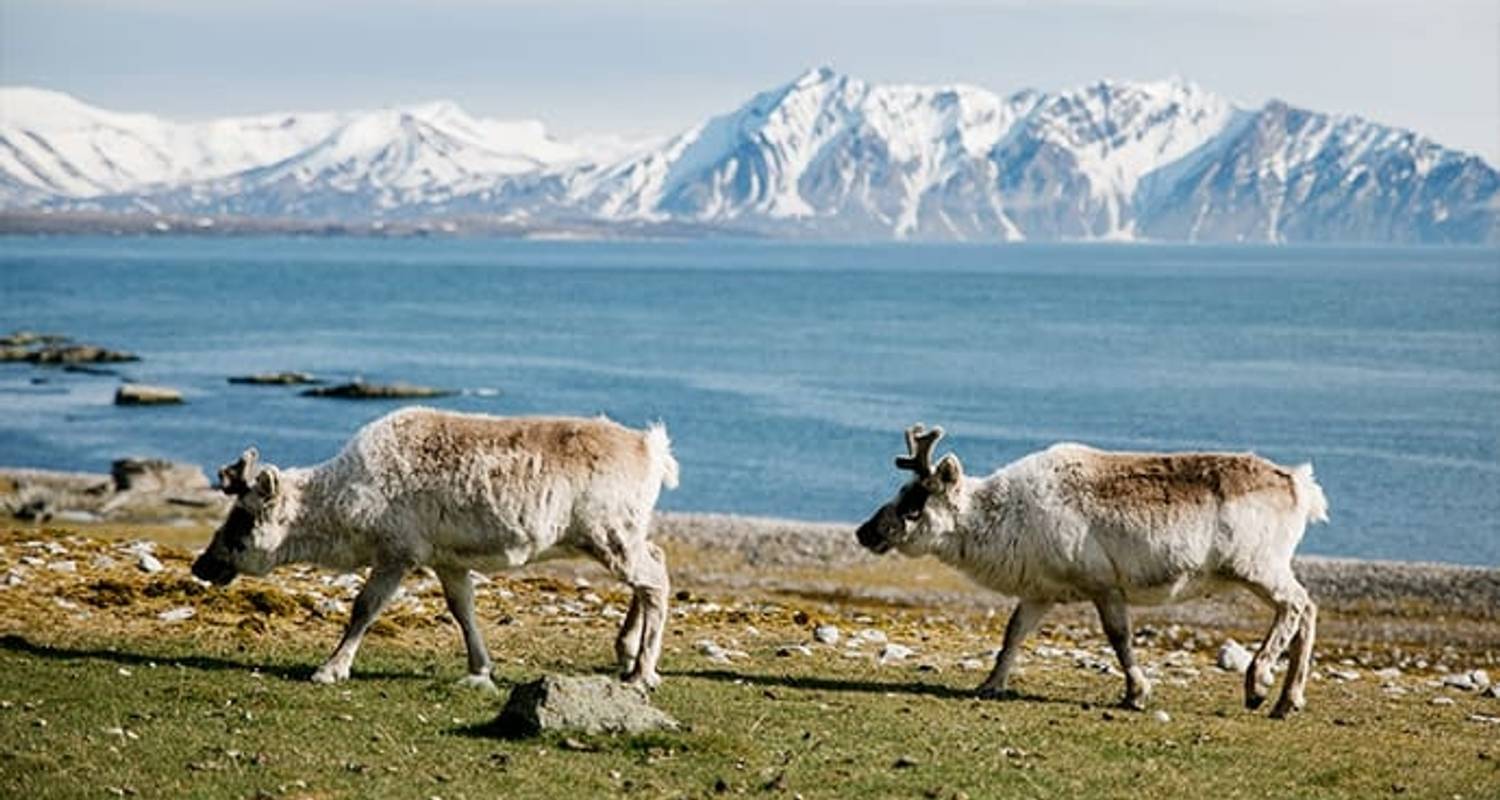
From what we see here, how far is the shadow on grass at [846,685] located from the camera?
1892 cm

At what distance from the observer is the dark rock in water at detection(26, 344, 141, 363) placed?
428ft

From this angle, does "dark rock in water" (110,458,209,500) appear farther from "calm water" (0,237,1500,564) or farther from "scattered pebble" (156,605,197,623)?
"scattered pebble" (156,605,197,623)

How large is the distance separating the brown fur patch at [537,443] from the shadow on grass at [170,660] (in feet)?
8.07

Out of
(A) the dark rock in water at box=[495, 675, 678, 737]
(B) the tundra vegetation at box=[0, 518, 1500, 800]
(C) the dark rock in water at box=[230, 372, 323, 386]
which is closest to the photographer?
(B) the tundra vegetation at box=[0, 518, 1500, 800]

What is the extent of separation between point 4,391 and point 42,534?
89067 millimetres

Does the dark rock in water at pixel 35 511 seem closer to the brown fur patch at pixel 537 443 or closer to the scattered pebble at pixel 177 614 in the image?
the scattered pebble at pixel 177 614

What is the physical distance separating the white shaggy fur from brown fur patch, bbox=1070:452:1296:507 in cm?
469

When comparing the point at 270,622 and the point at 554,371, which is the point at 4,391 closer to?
the point at 554,371

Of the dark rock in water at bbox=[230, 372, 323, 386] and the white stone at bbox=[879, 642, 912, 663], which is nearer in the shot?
the white stone at bbox=[879, 642, 912, 663]

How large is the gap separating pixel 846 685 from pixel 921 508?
85.1 inches

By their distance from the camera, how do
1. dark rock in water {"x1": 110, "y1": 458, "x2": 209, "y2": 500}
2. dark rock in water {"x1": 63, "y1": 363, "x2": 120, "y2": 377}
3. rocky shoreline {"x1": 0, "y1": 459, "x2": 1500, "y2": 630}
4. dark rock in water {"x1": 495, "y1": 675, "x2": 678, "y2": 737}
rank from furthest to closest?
dark rock in water {"x1": 63, "y1": 363, "x2": 120, "y2": 377} → dark rock in water {"x1": 110, "y1": 458, "x2": 209, "y2": 500} → rocky shoreline {"x1": 0, "y1": 459, "x2": 1500, "y2": 630} → dark rock in water {"x1": 495, "y1": 675, "x2": 678, "y2": 737}

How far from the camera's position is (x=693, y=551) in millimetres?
56906

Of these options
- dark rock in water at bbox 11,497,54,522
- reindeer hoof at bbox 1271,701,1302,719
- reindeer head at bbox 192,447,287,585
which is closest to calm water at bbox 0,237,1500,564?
dark rock in water at bbox 11,497,54,522

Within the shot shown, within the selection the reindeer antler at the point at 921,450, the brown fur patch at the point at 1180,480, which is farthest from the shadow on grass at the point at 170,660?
the brown fur patch at the point at 1180,480
